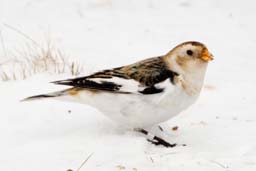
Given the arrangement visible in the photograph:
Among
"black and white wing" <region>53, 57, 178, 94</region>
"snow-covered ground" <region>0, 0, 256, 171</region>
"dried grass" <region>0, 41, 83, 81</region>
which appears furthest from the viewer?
"dried grass" <region>0, 41, 83, 81</region>

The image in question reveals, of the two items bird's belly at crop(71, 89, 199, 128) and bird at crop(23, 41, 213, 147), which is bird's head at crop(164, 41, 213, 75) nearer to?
bird at crop(23, 41, 213, 147)

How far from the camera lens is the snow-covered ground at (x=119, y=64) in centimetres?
416

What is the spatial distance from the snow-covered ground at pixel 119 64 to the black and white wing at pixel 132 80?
0.33m

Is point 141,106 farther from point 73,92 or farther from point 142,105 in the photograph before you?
point 73,92

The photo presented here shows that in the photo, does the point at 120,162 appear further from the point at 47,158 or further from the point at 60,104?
A: the point at 60,104

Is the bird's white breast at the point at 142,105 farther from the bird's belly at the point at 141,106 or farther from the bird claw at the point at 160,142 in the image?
the bird claw at the point at 160,142

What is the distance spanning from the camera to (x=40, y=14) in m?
7.10

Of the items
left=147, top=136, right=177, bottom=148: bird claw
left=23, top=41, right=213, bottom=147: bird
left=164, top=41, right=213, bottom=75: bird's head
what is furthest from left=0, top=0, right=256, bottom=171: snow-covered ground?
left=164, top=41, right=213, bottom=75: bird's head

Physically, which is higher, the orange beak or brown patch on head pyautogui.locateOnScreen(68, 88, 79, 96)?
the orange beak

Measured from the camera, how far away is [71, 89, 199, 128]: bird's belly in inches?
167

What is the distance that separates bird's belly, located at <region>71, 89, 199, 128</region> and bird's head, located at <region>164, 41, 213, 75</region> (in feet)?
0.59

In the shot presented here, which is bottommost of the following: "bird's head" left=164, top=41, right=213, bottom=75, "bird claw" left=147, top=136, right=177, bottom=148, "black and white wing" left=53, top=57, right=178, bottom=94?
"bird claw" left=147, top=136, right=177, bottom=148

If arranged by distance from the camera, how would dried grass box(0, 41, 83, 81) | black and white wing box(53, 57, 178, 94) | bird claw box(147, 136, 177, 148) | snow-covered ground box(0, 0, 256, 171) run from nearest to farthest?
snow-covered ground box(0, 0, 256, 171), black and white wing box(53, 57, 178, 94), bird claw box(147, 136, 177, 148), dried grass box(0, 41, 83, 81)

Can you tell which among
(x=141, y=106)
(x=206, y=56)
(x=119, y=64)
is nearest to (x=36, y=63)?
(x=119, y=64)
